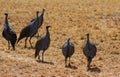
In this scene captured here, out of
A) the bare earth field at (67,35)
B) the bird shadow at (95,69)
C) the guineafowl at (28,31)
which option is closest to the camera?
the bare earth field at (67,35)

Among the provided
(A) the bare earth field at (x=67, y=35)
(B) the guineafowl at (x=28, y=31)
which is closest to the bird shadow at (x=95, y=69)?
(A) the bare earth field at (x=67, y=35)

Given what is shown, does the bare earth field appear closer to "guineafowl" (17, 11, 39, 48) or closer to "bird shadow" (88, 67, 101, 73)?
"bird shadow" (88, 67, 101, 73)

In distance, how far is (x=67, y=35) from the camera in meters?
21.3

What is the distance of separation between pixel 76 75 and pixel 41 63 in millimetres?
1788

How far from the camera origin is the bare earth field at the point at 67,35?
14.4 meters

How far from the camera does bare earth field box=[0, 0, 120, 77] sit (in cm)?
1441

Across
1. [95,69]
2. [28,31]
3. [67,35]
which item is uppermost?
[28,31]

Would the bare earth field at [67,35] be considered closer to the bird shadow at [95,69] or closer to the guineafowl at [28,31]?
the bird shadow at [95,69]

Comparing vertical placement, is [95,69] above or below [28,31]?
below

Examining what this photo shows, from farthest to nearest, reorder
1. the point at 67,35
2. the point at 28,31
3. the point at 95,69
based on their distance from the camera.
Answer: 1. the point at 67,35
2. the point at 28,31
3. the point at 95,69

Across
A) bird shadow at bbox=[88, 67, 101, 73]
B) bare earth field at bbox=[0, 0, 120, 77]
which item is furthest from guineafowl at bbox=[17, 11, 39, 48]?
bird shadow at bbox=[88, 67, 101, 73]

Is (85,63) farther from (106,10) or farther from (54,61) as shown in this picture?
(106,10)

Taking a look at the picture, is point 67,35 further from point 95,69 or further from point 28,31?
point 95,69

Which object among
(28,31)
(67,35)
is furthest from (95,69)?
(67,35)
